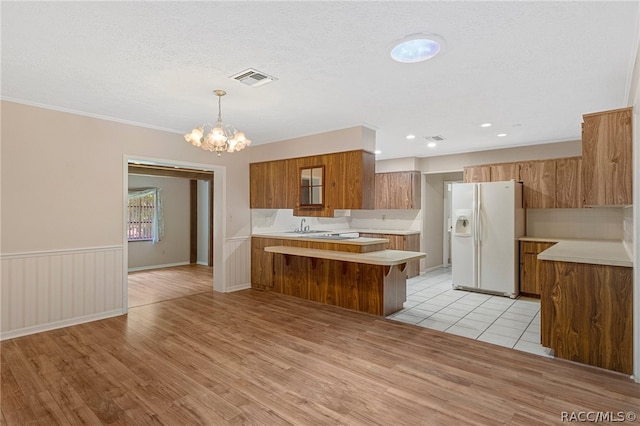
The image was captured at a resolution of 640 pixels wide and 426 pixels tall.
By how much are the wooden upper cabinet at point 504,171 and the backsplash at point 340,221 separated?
1.72 meters

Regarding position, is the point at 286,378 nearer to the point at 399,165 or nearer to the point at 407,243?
the point at 407,243

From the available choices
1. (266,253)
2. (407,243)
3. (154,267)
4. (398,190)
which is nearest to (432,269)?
(407,243)

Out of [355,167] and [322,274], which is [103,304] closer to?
[322,274]

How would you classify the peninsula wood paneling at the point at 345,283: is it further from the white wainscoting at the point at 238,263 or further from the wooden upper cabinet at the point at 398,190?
the wooden upper cabinet at the point at 398,190

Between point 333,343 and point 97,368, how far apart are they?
82.3 inches

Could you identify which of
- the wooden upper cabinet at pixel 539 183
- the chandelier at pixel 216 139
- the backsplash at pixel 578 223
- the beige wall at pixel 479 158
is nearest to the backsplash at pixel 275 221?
the beige wall at pixel 479 158

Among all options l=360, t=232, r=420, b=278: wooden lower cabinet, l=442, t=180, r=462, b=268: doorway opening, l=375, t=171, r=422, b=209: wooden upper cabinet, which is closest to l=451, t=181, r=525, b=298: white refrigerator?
l=360, t=232, r=420, b=278: wooden lower cabinet

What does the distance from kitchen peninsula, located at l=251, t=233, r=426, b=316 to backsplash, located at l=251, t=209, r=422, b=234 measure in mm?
446

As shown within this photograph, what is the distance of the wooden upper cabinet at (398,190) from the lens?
708 cm

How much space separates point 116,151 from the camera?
438cm

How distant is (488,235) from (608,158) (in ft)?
9.29

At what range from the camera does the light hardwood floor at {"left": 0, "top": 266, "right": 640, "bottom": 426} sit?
2221mm

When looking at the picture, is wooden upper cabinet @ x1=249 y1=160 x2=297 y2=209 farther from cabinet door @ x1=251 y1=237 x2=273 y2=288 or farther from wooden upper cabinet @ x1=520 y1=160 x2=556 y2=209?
wooden upper cabinet @ x1=520 y1=160 x2=556 y2=209

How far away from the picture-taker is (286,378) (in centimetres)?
270
